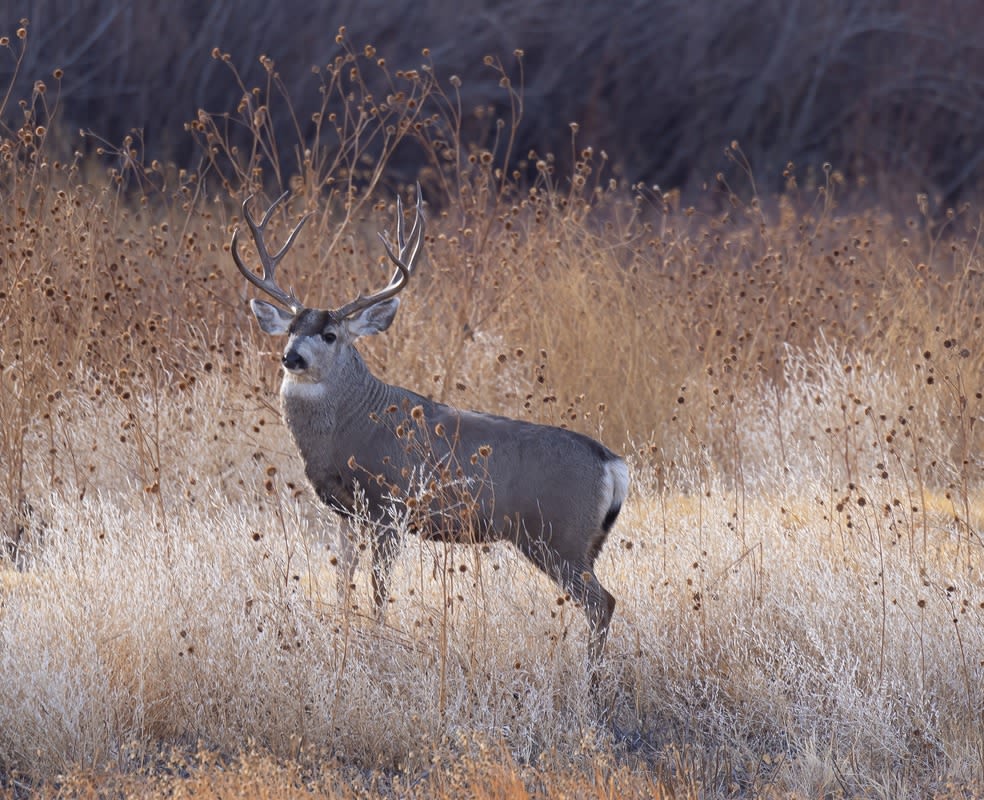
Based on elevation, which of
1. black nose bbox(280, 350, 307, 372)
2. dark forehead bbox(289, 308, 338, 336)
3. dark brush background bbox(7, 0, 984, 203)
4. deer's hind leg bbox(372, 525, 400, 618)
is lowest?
dark brush background bbox(7, 0, 984, 203)

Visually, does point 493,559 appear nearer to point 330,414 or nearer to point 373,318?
point 330,414

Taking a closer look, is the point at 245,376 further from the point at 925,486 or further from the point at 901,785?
the point at 901,785

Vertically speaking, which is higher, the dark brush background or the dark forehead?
the dark forehead

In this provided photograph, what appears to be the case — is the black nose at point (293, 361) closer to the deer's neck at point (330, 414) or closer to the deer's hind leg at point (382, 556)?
the deer's neck at point (330, 414)

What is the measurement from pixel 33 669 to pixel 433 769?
55.1 inches

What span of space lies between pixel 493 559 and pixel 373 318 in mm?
1099

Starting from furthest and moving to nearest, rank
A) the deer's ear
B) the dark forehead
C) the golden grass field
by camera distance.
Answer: the deer's ear, the dark forehead, the golden grass field

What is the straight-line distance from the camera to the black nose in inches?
239

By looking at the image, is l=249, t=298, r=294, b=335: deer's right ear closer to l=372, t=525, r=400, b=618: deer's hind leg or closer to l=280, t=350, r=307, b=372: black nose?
l=280, t=350, r=307, b=372: black nose

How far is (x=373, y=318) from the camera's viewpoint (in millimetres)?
6395

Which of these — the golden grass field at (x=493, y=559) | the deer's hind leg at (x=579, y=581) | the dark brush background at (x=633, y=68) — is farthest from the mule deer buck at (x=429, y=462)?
the dark brush background at (x=633, y=68)

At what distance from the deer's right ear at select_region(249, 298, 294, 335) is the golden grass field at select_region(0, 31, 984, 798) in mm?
692

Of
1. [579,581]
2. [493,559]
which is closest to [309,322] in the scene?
[493,559]

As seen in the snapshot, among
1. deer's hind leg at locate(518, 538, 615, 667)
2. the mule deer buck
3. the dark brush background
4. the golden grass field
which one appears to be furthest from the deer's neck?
the dark brush background
